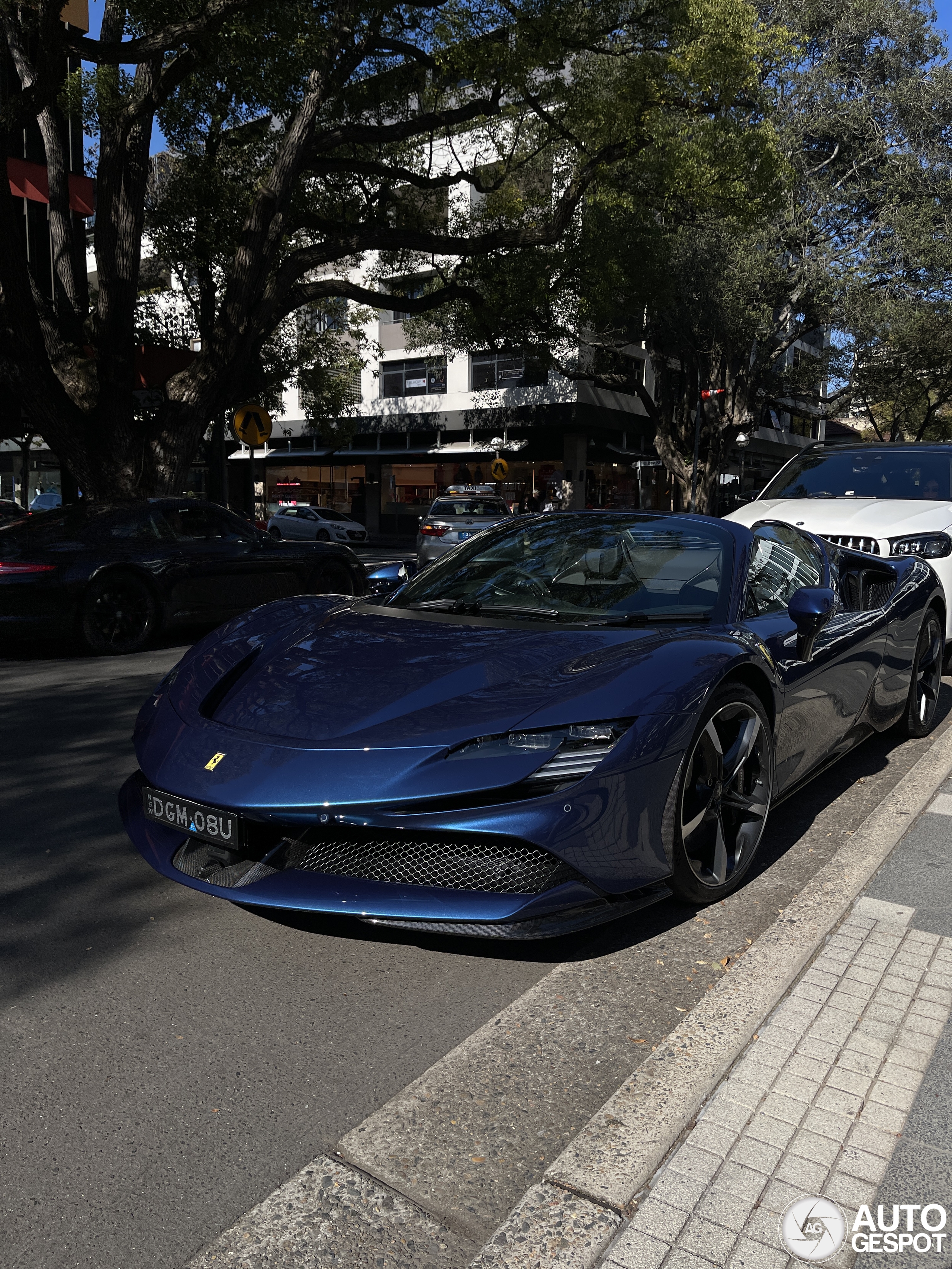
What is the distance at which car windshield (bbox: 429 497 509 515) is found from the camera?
20.2 m

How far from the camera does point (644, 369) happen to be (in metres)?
37.6

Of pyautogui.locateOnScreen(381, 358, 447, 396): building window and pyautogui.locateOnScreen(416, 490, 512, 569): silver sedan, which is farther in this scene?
pyautogui.locateOnScreen(381, 358, 447, 396): building window

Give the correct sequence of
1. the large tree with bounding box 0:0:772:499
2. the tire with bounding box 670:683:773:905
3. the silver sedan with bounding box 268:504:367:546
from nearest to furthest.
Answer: the tire with bounding box 670:683:773:905 < the large tree with bounding box 0:0:772:499 < the silver sedan with bounding box 268:504:367:546

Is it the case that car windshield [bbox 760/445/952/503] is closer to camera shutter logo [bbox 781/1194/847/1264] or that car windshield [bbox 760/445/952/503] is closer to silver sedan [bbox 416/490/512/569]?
camera shutter logo [bbox 781/1194/847/1264]

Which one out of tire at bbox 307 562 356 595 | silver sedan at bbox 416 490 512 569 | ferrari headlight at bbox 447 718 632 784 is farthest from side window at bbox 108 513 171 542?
silver sedan at bbox 416 490 512 569

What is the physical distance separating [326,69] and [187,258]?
6806 millimetres

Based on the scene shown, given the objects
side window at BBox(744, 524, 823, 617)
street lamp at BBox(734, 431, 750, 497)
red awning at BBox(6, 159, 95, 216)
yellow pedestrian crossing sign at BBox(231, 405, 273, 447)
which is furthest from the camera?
street lamp at BBox(734, 431, 750, 497)

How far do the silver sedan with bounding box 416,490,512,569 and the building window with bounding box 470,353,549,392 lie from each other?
14.6 m

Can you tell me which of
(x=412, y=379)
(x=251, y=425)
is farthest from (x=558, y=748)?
(x=412, y=379)

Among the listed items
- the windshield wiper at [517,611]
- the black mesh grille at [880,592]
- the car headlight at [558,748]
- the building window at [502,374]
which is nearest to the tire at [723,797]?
the car headlight at [558,748]

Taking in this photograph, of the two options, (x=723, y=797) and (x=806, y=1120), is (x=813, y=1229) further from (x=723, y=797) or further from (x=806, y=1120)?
(x=723, y=797)

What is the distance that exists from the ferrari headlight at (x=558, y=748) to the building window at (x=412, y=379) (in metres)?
36.0

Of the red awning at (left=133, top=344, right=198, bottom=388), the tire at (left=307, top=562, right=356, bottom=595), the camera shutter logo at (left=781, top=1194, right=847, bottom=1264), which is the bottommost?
the camera shutter logo at (left=781, top=1194, right=847, bottom=1264)

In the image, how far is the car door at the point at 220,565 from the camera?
346 inches
